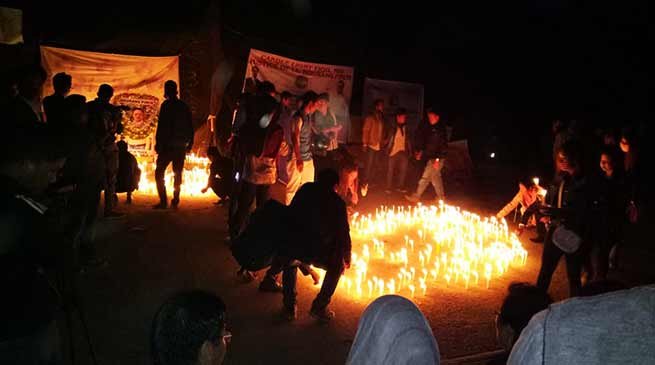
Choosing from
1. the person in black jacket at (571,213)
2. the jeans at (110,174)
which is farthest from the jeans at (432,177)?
the jeans at (110,174)

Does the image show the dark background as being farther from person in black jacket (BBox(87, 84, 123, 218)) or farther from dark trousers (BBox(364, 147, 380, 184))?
person in black jacket (BBox(87, 84, 123, 218))

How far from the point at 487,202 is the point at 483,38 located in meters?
12.4

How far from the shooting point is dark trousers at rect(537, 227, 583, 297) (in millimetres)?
5633

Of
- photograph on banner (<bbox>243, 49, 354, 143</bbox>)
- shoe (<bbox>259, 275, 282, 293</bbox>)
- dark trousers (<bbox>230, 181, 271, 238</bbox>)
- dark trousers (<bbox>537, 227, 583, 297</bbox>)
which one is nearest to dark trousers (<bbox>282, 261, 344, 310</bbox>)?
shoe (<bbox>259, 275, 282, 293</bbox>)

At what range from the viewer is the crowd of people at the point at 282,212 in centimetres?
215

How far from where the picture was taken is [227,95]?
12.7 m

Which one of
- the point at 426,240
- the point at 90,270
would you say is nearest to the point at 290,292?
the point at 90,270

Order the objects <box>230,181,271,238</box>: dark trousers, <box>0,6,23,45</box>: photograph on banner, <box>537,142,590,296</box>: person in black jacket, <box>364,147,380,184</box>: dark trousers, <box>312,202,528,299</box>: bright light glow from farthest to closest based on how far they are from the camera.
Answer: <box>364,147,380,184</box>: dark trousers, <box>0,6,23,45</box>: photograph on banner, <box>230,181,271,238</box>: dark trousers, <box>312,202,528,299</box>: bright light glow, <box>537,142,590,296</box>: person in black jacket

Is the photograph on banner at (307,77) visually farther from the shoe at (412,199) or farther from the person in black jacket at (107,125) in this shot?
the person in black jacket at (107,125)

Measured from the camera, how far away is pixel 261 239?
5.20 metres

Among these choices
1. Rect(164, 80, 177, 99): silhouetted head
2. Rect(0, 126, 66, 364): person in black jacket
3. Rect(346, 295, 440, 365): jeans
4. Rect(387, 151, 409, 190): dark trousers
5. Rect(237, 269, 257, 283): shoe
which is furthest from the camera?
Rect(387, 151, 409, 190): dark trousers

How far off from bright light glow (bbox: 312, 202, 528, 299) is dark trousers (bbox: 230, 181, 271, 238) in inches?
65.8

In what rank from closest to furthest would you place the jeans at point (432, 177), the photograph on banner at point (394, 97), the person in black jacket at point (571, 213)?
1. the person in black jacket at point (571, 213)
2. the jeans at point (432, 177)
3. the photograph on banner at point (394, 97)

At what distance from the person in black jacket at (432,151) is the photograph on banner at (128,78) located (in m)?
6.31
